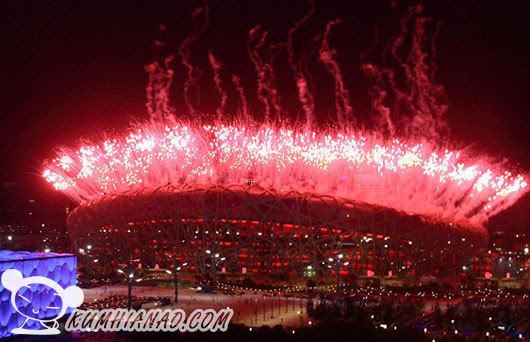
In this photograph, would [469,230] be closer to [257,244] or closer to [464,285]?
[464,285]

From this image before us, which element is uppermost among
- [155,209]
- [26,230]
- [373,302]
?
[155,209]

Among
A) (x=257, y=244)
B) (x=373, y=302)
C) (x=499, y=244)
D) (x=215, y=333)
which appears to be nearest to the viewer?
(x=215, y=333)

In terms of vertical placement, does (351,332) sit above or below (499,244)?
above

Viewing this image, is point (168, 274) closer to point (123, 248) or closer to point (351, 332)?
point (123, 248)

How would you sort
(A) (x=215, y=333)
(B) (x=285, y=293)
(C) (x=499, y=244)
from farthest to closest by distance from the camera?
1. (C) (x=499, y=244)
2. (B) (x=285, y=293)
3. (A) (x=215, y=333)

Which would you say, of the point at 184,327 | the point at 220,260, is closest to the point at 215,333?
the point at 184,327

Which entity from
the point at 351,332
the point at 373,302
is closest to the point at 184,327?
the point at 351,332

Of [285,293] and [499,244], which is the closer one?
[285,293]

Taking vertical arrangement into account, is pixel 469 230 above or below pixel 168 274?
above

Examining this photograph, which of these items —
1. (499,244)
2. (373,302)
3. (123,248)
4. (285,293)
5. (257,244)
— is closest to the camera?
(373,302)

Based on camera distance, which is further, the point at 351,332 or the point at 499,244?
the point at 499,244
